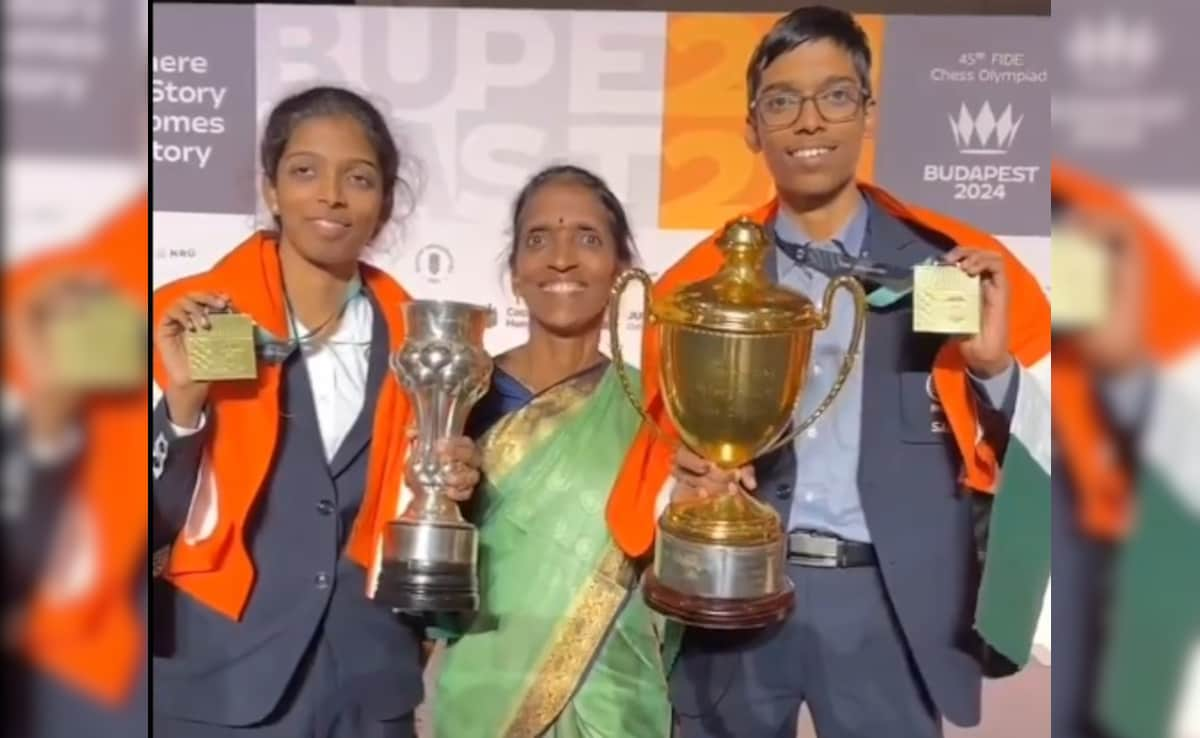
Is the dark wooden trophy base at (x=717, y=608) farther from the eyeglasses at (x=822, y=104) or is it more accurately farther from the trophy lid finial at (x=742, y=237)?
the eyeglasses at (x=822, y=104)

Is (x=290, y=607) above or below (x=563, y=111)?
below

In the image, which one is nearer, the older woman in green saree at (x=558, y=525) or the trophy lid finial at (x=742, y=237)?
the trophy lid finial at (x=742, y=237)

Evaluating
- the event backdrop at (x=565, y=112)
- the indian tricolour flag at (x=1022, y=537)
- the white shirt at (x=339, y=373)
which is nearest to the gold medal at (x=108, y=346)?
the event backdrop at (x=565, y=112)

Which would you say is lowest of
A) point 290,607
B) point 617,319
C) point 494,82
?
point 290,607

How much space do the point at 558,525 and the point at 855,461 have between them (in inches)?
12.4

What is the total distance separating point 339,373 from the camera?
1.51 meters

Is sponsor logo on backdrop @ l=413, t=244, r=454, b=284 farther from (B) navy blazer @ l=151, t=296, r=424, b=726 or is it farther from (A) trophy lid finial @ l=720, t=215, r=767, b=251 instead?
(A) trophy lid finial @ l=720, t=215, r=767, b=251

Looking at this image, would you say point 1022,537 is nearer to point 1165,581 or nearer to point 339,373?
point 1165,581

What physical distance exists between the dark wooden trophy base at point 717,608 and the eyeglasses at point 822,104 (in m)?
0.47

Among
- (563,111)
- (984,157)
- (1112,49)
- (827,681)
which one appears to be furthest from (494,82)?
(827,681)

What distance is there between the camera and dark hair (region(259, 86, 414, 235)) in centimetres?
149

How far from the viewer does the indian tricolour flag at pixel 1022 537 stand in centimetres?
148

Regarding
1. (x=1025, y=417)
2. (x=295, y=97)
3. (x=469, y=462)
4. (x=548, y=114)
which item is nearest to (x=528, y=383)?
(x=469, y=462)

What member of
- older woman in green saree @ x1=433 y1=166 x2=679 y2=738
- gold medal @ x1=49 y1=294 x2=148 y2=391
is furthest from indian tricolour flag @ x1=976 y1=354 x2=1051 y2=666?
gold medal @ x1=49 y1=294 x2=148 y2=391
